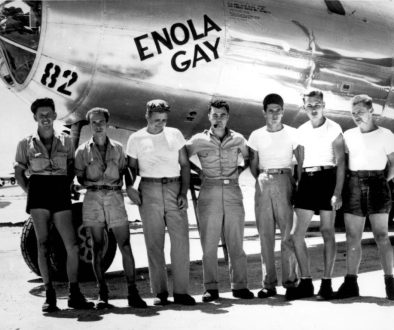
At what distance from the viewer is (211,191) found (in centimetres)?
490

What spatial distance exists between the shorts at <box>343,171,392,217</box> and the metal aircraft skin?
1836 millimetres

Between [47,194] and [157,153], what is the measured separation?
0.92 meters

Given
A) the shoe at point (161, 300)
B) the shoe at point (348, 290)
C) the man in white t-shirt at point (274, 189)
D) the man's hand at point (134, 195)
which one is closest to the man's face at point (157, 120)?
the man's hand at point (134, 195)

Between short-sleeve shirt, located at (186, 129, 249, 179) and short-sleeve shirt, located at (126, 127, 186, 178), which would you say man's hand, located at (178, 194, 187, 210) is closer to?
short-sleeve shirt, located at (126, 127, 186, 178)

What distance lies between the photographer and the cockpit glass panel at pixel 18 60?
208 inches

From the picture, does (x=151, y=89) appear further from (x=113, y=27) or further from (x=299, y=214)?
(x=299, y=214)

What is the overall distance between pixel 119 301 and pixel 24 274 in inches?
76.6

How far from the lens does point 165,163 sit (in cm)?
474

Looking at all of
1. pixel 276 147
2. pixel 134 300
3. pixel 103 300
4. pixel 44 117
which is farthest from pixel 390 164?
pixel 44 117

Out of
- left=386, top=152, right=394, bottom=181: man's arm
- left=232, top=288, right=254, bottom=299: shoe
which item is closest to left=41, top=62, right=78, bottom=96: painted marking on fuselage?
left=232, top=288, right=254, bottom=299: shoe

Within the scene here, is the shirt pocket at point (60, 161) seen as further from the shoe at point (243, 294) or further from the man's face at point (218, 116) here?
the shoe at point (243, 294)

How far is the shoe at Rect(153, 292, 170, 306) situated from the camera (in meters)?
4.61

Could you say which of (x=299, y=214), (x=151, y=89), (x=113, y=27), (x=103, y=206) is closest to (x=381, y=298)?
(x=299, y=214)

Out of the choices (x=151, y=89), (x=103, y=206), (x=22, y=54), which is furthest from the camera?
(x=151, y=89)
